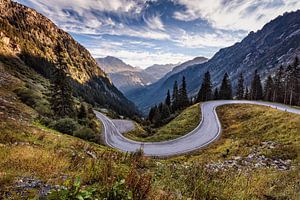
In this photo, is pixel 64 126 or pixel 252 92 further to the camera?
pixel 252 92

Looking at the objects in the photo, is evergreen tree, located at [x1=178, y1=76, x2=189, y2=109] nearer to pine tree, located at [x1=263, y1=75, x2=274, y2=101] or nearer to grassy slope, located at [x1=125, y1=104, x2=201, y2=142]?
pine tree, located at [x1=263, y1=75, x2=274, y2=101]

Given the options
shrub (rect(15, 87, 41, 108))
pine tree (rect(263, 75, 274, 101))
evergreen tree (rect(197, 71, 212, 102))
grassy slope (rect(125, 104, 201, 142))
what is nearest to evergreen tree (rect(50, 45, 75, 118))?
→ shrub (rect(15, 87, 41, 108))

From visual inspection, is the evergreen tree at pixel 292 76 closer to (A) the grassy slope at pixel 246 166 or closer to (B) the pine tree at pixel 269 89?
(B) the pine tree at pixel 269 89

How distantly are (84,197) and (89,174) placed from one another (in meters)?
2.34

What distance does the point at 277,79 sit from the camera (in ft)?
266

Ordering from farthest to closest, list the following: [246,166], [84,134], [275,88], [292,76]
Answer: [275,88], [292,76], [84,134], [246,166]

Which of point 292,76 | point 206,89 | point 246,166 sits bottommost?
point 246,166

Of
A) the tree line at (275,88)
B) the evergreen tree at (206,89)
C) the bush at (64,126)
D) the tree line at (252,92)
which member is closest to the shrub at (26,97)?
the bush at (64,126)

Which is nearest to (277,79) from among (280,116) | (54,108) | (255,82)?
(255,82)

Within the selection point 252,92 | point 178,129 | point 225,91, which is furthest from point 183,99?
point 178,129

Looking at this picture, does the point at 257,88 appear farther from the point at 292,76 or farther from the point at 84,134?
the point at 84,134

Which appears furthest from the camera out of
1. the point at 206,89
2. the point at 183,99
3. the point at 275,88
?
the point at 206,89

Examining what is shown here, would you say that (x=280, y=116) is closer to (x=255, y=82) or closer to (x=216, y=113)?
(x=216, y=113)

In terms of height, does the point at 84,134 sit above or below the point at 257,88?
below
